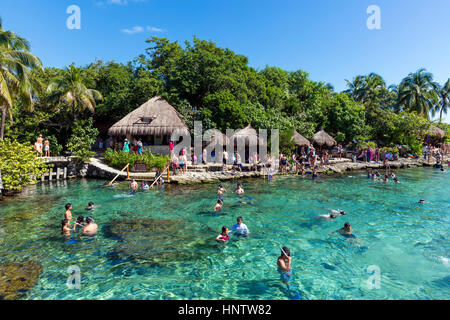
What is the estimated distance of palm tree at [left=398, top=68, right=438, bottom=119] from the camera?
3828 centimetres

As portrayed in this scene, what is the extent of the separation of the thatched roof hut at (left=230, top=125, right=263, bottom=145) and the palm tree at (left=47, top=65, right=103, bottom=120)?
43.9 ft

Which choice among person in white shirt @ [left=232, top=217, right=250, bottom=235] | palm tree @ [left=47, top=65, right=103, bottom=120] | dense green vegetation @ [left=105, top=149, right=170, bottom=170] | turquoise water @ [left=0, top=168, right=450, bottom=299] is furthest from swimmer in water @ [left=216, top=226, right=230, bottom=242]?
palm tree @ [left=47, top=65, right=103, bottom=120]

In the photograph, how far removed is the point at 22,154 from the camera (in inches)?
566

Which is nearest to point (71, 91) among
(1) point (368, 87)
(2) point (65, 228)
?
(2) point (65, 228)

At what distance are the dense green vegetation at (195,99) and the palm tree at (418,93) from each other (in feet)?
20.2

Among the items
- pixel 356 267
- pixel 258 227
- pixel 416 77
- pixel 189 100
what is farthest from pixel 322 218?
pixel 416 77

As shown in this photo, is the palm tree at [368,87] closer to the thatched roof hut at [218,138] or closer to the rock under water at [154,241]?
the thatched roof hut at [218,138]

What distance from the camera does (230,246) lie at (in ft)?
28.5

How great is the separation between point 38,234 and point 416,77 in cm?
5002

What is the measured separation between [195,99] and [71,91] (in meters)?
11.1

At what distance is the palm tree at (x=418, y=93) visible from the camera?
3828 cm

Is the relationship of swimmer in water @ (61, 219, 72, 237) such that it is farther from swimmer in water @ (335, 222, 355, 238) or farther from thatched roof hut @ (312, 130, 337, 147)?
thatched roof hut @ (312, 130, 337, 147)

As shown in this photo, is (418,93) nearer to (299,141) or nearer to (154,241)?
(299,141)

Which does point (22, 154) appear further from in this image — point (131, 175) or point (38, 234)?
point (38, 234)
